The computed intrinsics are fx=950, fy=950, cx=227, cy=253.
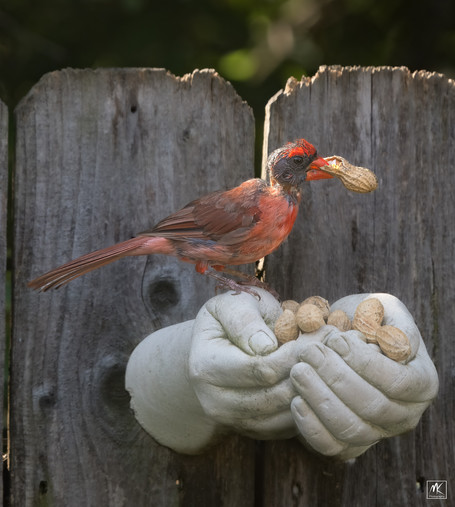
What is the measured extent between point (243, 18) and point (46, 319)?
2272 mm

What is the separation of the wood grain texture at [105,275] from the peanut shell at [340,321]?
1.87 ft

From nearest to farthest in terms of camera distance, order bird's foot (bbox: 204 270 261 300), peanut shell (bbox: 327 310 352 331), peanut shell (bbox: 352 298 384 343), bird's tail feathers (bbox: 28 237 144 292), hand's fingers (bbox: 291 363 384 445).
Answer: hand's fingers (bbox: 291 363 384 445)
peanut shell (bbox: 352 298 384 343)
peanut shell (bbox: 327 310 352 331)
bird's tail feathers (bbox: 28 237 144 292)
bird's foot (bbox: 204 270 261 300)

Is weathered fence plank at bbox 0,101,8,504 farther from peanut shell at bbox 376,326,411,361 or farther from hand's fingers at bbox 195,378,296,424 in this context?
peanut shell at bbox 376,326,411,361

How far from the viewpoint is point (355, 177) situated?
2.62 meters

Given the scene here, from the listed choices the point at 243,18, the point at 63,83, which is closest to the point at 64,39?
the point at 243,18

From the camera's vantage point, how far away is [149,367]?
264cm

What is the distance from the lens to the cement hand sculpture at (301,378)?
2.15 meters

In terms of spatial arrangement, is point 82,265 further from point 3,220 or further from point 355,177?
point 355,177

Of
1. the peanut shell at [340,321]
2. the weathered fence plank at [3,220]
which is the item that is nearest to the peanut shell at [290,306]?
the peanut shell at [340,321]

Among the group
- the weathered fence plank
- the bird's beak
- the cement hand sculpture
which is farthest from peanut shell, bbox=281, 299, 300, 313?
the weathered fence plank

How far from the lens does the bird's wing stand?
2678mm

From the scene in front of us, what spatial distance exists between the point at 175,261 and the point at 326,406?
0.88 metres
